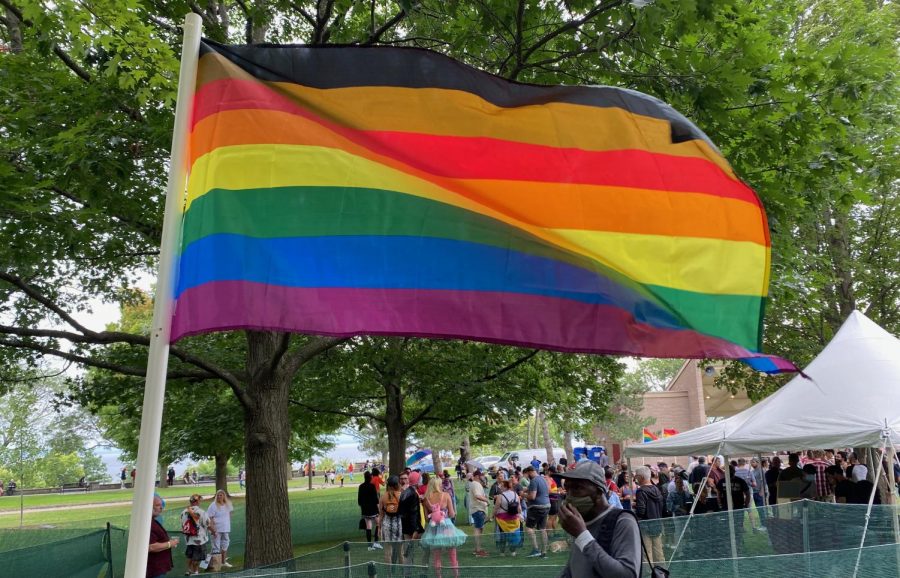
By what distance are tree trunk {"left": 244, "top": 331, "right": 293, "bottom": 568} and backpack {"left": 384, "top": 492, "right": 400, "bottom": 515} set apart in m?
3.42

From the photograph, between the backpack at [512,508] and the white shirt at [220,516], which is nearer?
the white shirt at [220,516]

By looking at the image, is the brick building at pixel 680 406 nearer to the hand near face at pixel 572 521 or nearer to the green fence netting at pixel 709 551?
the green fence netting at pixel 709 551

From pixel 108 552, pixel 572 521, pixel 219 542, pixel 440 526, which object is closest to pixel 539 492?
pixel 440 526

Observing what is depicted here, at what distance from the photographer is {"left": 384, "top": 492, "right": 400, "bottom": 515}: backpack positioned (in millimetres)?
14977

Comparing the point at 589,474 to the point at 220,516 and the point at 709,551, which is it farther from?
the point at 220,516

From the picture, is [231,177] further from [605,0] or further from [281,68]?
[605,0]

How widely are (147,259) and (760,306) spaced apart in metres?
13.5

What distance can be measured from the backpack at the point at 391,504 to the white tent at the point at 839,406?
5934mm

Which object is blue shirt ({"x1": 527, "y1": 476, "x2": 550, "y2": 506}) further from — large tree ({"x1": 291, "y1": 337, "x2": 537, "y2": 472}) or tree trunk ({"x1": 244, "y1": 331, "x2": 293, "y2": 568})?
tree trunk ({"x1": 244, "y1": 331, "x2": 293, "y2": 568})

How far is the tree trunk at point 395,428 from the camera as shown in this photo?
23.0m

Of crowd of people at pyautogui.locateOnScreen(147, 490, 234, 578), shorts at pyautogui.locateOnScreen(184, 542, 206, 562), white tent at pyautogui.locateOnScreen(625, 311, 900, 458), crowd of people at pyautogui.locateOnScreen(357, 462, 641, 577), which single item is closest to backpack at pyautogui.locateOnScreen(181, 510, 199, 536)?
crowd of people at pyautogui.locateOnScreen(147, 490, 234, 578)

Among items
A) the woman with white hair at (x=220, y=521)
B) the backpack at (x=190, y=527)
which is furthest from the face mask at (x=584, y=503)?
the woman with white hair at (x=220, y=521)

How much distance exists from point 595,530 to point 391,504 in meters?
11.5

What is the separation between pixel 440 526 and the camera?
45.2 ft
